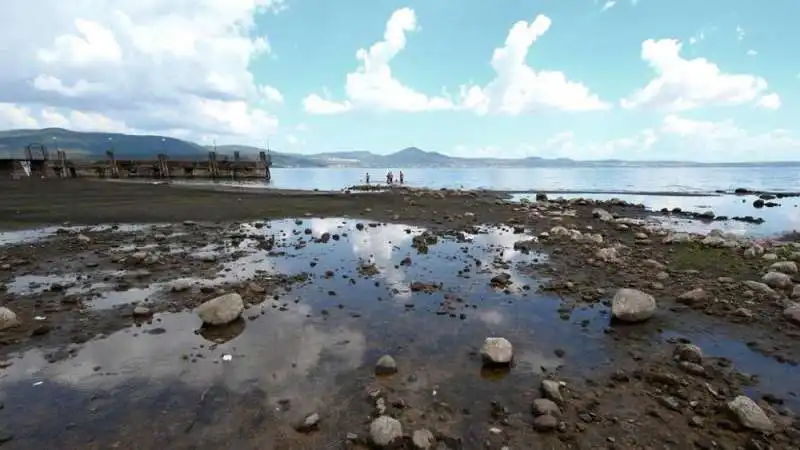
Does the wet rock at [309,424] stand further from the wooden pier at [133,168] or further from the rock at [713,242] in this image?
the wooden pier at [133,168]

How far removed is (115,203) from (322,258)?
25.3 meters

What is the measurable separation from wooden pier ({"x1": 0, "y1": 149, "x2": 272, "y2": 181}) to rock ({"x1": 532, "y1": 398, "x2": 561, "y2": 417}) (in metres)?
83.1

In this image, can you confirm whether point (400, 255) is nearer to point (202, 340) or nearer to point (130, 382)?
point (202, 340)

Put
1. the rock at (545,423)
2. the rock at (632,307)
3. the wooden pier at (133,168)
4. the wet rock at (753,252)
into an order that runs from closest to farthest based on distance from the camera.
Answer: the rock at (545,423) < the rock at (632,307) < the wet rock at (753,252) < the wooden pier at (133,168)

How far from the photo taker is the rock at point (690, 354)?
8.17 m

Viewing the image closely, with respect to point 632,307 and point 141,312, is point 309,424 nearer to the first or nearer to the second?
point 141,312

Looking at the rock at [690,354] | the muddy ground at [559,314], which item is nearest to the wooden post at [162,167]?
the muddy ground at [559,314]

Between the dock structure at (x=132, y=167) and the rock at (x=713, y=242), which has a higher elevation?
the dock structure at (x=132, y=167)

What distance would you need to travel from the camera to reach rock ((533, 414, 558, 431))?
20.0 ft

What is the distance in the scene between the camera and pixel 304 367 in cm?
794

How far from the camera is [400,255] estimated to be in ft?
57.0

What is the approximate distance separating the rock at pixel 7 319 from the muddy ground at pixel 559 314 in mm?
141

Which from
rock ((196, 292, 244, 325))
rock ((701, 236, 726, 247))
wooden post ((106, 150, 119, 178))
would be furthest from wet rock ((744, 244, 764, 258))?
wooden post ((106, 150, 119, 178))

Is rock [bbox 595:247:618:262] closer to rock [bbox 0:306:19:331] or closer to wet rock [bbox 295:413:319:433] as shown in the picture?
wet rock [bbox 295:413:319:433]
